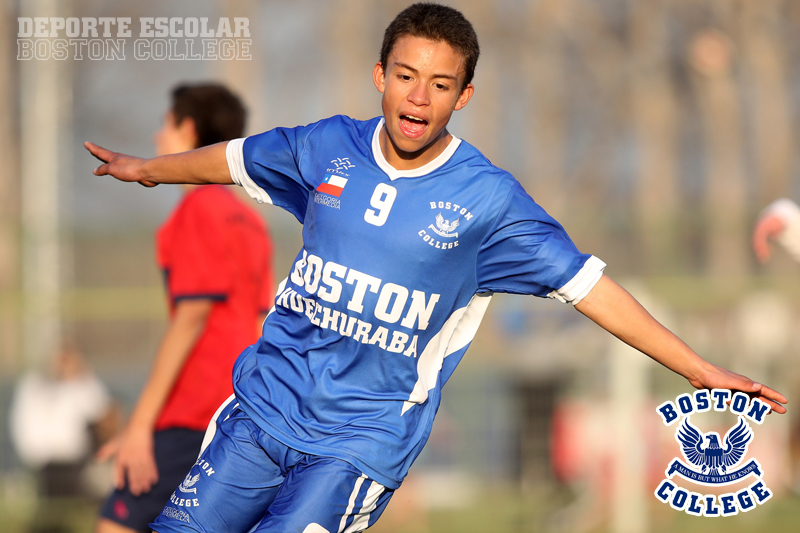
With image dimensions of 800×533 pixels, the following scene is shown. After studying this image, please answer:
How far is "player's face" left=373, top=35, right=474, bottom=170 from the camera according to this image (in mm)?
2877

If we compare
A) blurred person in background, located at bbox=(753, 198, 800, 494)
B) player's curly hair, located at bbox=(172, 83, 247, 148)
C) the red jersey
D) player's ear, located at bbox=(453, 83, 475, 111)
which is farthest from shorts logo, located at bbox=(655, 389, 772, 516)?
player's curly hair, located at bbox=(172, 83, 247, 148)

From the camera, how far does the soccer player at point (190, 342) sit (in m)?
4.00

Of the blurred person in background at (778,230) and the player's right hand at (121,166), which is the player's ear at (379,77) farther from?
the blurred person in background at (778,230)

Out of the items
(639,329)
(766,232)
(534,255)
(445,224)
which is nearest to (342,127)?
(445,224)

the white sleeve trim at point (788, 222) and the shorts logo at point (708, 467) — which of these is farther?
the white sleeve trim at point (788, 222)

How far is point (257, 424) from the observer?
298 centimetres

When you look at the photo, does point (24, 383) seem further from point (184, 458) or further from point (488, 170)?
point (488, 170)

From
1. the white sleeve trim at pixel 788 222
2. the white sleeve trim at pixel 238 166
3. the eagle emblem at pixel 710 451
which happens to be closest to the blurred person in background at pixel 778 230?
the white sleeve trim at pixel 788 222

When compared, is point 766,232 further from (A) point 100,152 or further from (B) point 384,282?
(A) point 100,152

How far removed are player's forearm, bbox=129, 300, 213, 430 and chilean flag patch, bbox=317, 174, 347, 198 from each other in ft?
4.28

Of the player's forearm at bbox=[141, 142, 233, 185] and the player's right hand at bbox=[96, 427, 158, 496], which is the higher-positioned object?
the player's forearm at bbox=[141, 142, 233, 185]

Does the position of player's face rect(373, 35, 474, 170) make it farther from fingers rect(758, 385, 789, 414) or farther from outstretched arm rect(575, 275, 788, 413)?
fingers rect(758, 385, 789, 414)

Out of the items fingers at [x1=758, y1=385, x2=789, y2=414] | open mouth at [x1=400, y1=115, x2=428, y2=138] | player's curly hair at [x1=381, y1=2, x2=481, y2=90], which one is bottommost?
fingers at [x1=758, y1=385, x2=789, y2=414]

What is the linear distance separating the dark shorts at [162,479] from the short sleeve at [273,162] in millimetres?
1483
